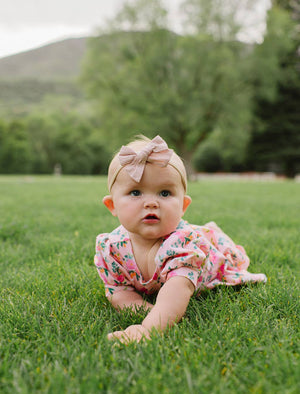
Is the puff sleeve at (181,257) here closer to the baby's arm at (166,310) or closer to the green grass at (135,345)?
the baby's arm at (166,310)

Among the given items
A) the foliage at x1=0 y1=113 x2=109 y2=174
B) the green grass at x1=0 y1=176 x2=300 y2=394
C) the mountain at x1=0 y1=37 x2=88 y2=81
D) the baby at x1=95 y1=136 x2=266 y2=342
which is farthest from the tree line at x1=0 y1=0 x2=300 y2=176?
the mountain at x1=0 y1=37 x2=88 y2=81

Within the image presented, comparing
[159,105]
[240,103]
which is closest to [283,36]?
[240,103]

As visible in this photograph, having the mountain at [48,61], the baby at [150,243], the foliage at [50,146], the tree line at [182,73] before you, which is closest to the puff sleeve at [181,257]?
the baby at [150,243]

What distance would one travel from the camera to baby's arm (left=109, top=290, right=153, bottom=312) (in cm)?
187

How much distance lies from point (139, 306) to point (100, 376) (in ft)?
2.14

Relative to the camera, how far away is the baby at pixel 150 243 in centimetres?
168

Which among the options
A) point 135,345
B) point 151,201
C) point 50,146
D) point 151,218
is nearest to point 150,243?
point 151,218

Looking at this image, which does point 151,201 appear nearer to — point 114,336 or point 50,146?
point 114,336

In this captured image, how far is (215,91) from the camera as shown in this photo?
21.2m

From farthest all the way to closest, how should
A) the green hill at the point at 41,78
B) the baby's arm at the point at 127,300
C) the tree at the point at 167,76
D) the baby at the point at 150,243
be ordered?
the green hill at the point at 41,78 < the tree at the point at 167,76 < the baby's arm at the point at 127,300 < the baby at the point at 150,243

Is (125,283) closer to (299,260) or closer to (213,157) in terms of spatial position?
(299,260)

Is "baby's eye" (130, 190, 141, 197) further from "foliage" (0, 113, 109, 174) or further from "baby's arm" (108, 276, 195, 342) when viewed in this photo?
"foliage" (0, 113, 109, 174)

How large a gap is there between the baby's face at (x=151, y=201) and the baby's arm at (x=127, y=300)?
0.39 metres

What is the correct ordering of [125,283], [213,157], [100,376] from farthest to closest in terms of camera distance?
[213,157] → [125,283] → [100,376]
